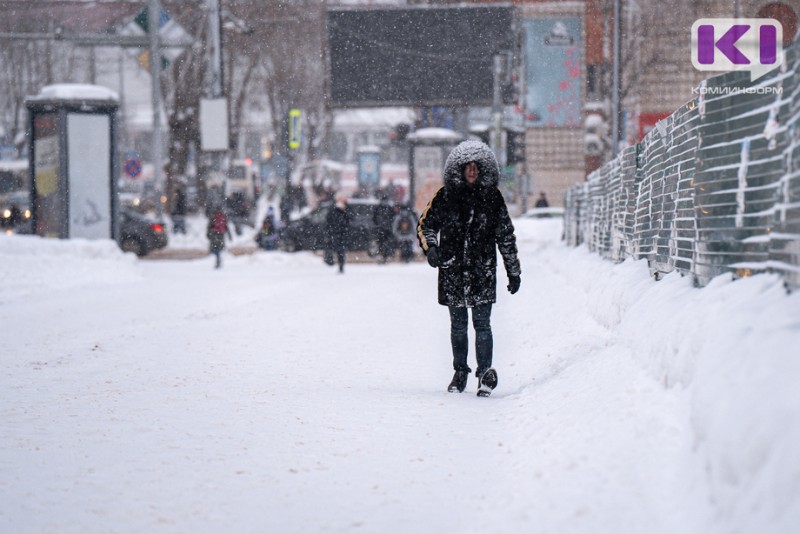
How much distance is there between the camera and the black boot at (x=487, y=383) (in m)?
6.59

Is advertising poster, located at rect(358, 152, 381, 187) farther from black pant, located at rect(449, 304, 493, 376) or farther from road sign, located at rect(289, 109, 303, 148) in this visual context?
black pant, located at rect(449, 304, 493, 376)

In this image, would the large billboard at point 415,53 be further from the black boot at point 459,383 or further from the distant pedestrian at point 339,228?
the black boot at point 459,383

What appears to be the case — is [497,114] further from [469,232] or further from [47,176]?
[469,232]

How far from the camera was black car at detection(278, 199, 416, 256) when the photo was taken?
28047 millimetres

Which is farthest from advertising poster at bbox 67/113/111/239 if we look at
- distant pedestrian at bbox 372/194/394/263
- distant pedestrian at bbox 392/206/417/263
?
distant pedestrian at bbox 392/206/417/263

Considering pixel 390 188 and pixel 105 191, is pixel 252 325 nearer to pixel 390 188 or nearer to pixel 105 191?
A: pixel 105 191

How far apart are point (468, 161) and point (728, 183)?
1.81 metres

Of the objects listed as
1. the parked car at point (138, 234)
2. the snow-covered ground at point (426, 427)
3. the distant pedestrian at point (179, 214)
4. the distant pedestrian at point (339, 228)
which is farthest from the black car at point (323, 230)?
the snow-covered ground at point (426, 427)

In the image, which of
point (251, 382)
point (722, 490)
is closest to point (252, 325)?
point (251, 382)

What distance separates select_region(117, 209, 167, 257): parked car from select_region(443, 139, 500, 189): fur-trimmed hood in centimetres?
2423

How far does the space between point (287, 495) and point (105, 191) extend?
17864mm

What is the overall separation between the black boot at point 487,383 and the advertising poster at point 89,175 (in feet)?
51.8

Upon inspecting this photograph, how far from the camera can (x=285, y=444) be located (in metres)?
5.19

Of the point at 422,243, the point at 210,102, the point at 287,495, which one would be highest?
the point at 210,102
